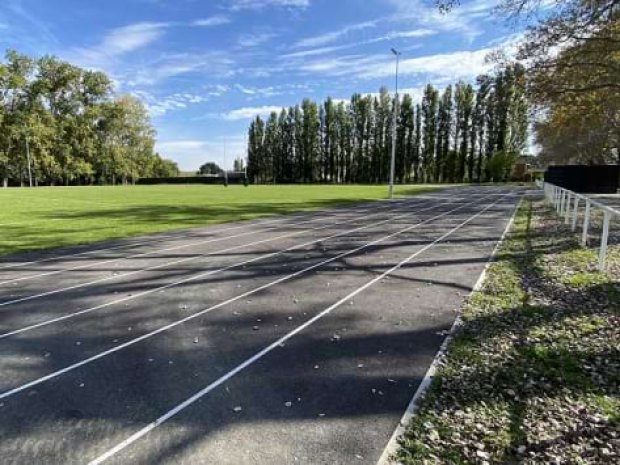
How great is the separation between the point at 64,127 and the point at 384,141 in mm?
57515

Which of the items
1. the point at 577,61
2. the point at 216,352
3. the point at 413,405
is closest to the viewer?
the point at 413,405

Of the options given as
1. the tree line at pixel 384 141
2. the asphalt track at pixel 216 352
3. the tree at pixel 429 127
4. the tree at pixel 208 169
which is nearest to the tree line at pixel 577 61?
the asphalt track at pixel 216 352

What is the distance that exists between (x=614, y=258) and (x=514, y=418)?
23.1 feet

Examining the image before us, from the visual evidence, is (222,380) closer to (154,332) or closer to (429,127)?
(154,332)

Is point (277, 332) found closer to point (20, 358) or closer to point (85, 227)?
point (20, 358)

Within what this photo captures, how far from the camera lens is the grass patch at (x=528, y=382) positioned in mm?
2863

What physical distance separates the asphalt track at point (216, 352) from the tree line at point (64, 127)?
67158 millimetres

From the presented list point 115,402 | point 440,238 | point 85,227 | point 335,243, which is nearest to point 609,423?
point 115,402

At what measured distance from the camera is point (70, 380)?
12.4 ft

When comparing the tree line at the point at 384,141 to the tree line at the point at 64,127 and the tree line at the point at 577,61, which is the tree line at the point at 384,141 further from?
the tree line at the point at 577,61

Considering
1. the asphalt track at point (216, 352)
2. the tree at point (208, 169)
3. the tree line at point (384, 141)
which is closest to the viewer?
the asphalt track at point (216, 352)

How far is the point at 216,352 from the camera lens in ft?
14.4

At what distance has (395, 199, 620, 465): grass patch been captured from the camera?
286 centimetres

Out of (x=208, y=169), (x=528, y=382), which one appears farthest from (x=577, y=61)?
(x=208, y=169)
